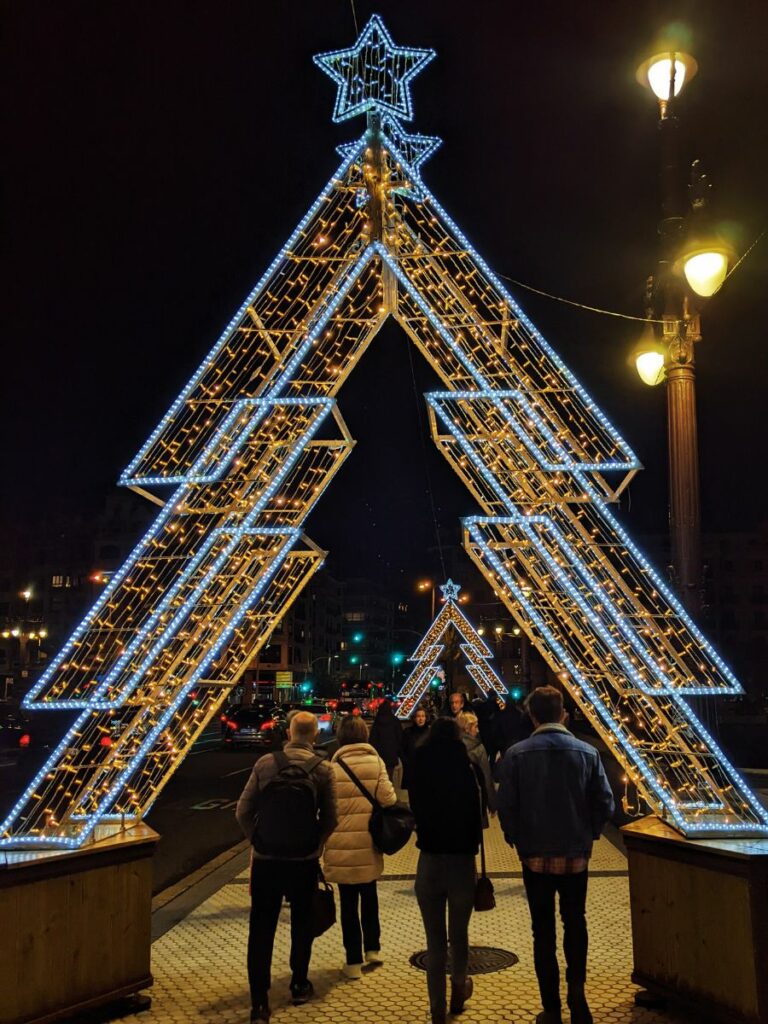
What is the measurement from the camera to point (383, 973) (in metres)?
6.23

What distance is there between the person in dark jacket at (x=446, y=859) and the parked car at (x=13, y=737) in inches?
641

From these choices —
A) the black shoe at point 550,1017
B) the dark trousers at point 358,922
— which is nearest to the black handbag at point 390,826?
the dark trousers at point 358,922

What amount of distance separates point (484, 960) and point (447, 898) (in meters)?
1.49

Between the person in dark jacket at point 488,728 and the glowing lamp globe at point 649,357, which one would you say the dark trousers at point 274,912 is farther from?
the person in dark jacket at point 488,728

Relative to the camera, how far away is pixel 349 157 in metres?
7.68

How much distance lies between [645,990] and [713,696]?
2063 millimetres

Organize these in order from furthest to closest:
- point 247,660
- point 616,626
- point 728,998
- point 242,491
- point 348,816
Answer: point 247,660, point 242,491, point 616,626, point 348,816, point 728,998

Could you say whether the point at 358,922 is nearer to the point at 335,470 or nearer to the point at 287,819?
the point at 287,819

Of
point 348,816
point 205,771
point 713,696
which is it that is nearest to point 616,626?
point 713,696

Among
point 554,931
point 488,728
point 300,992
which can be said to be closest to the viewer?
point 554,931

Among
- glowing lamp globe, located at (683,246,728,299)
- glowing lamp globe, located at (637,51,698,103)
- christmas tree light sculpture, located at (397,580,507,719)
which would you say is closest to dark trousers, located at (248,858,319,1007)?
glowing lamp globe, located at (683,246,728,299)

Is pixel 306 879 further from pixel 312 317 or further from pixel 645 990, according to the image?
pixel 312 317

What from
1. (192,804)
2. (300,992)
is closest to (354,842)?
(300,992)

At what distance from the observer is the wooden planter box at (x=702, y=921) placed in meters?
4.82
